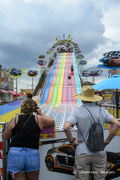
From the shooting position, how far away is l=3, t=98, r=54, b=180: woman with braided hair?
7.21ft

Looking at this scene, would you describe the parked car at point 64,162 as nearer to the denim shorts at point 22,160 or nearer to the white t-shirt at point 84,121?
the white t-shirt at point 84,121

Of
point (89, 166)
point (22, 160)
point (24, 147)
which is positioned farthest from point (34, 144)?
point (89, 166)

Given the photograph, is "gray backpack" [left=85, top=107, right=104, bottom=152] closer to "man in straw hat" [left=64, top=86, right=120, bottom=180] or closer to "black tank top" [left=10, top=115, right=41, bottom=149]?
"man in straw hat" [left=64, top=86, right=120, bottom=180]

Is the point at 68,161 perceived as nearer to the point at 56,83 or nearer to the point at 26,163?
the point at 26,163

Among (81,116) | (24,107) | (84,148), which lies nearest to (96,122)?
(81,116)

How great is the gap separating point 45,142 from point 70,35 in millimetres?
55879

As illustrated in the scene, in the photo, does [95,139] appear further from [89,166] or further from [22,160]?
[22,160]

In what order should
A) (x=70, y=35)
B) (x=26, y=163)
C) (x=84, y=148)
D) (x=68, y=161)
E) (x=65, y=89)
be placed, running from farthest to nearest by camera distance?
(x=70, y=35), (x=65, y=89), (x=68, y=161), (x=84, y=148), (x=26, y=163)

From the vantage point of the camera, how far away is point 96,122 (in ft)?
7.71

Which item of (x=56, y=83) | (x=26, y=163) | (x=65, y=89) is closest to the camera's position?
(x=26, y=163)

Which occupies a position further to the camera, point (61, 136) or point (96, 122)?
point (61, 136)

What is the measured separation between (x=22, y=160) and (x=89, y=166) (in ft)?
3.21

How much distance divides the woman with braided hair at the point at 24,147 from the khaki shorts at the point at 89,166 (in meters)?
0.62

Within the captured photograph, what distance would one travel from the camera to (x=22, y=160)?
217 centimetres
